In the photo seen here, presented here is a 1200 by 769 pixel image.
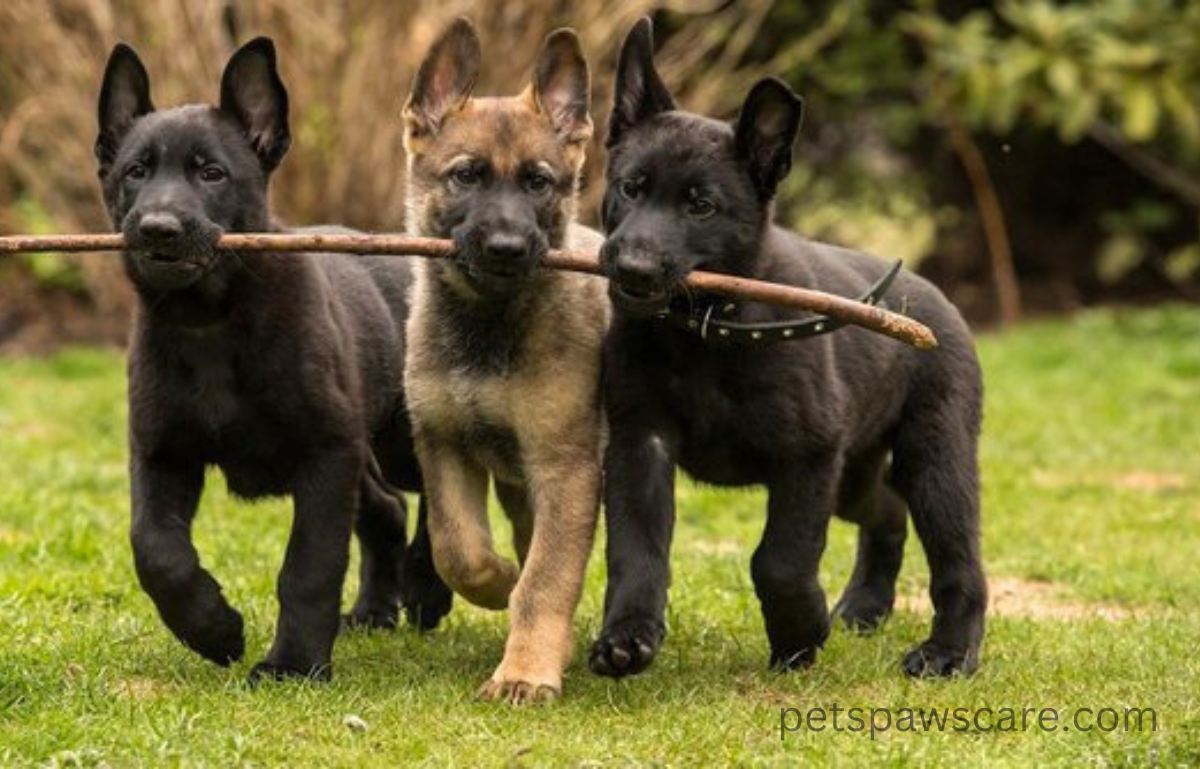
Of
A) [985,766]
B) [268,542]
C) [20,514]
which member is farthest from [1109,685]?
[20,514]

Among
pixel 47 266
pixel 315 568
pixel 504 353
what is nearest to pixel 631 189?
pixel 504 353

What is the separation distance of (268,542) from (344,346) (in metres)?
2.46

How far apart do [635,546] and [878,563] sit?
1.93m

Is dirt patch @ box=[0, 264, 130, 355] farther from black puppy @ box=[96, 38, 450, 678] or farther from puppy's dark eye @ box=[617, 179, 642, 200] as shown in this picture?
puppy's dark eye @ box=[617, 179, 642, 200]

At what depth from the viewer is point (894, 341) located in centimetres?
721

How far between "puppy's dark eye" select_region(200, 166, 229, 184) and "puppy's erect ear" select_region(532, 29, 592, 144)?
106 cm

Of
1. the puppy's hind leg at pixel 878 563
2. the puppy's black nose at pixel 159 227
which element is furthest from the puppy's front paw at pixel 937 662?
the puppy's black nose at pixel 159 227

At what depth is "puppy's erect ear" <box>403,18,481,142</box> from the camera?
686 cm

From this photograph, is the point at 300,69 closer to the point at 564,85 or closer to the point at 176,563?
the point at 564,85

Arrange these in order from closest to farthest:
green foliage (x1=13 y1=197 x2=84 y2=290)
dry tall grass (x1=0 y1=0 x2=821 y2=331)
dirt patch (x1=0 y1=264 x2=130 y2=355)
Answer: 1. dry tall grass (x1=0 y1=0 x2=821 y2=331)
2. green foliage (x1=13 y1=197 x2=84 y2=290)
3. dirt patch (x1=0 y1=264 x2=130 y2=355)

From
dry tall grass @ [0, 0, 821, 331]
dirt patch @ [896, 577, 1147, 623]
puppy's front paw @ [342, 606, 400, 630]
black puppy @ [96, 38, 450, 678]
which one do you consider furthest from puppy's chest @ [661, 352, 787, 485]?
dry tall grass @ [0, 0, 821, 331]

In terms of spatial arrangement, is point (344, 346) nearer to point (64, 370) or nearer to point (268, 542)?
point (268, 542)

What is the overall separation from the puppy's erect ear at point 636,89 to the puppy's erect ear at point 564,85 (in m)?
0.27

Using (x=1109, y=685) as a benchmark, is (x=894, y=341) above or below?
above
